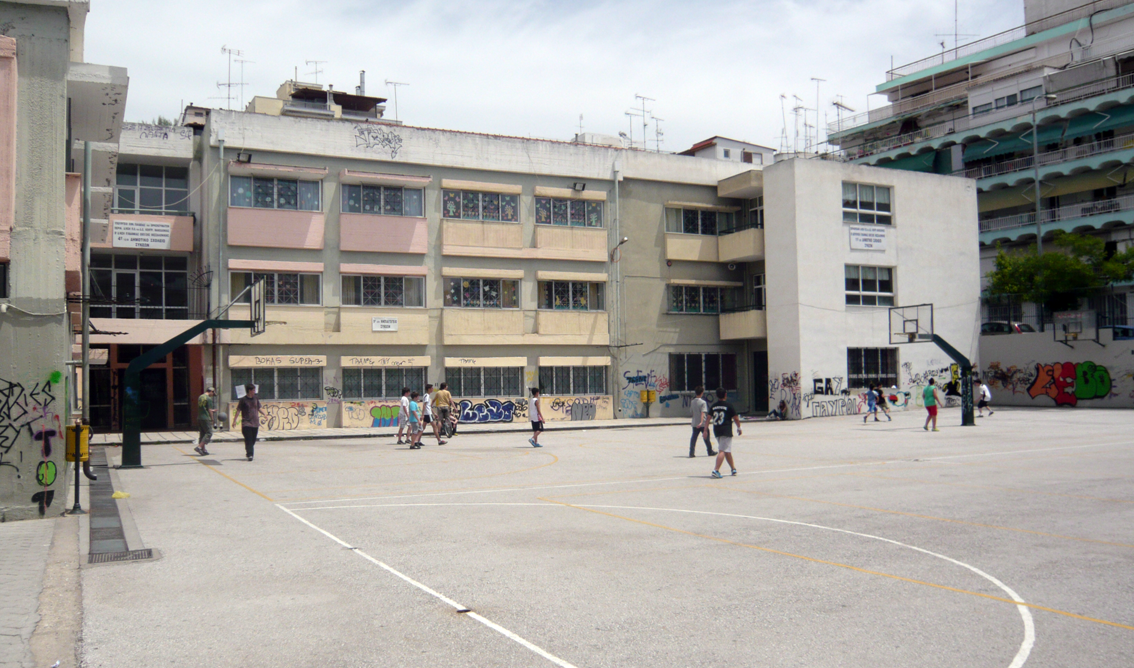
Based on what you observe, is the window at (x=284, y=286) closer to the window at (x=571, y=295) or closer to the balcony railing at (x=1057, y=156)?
the window at (x=571, y=295)

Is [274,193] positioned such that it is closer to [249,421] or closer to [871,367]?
[249,421]

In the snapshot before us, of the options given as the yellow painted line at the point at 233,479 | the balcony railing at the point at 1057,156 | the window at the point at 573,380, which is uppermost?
the balcony railing at the point at 1057,156

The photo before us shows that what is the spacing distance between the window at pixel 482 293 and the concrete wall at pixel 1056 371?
2341cm

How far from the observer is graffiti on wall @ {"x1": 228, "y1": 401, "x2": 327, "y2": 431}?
103 ft

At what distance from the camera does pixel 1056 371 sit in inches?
1575

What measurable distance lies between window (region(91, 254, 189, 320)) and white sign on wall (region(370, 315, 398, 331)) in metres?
6.57

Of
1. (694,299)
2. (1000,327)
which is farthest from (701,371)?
(1000,327)

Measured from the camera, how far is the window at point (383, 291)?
33281mm

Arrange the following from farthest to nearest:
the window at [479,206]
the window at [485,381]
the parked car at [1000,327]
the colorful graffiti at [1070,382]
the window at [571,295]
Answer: the parked car at [1000,327] → the colorful graffiti at [1070,382] → the window at [571,295] → the window at [479,206] → the window at [485,381]

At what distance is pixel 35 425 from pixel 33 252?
2.35 m

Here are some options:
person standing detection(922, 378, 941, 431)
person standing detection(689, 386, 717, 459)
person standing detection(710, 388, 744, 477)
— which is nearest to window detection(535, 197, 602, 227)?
person standing detection(922, 378, 941, 431)

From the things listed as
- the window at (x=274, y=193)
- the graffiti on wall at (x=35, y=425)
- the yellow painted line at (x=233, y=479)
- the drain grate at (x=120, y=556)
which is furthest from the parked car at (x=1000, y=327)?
the drain grate at (x=120, y=556)

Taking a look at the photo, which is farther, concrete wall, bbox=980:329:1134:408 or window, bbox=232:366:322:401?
concrete wall, bbox=980:329:1134:408

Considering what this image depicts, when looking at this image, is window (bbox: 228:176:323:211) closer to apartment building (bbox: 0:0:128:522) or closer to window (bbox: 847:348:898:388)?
apartment building (bbox: 0:0:128:522)
